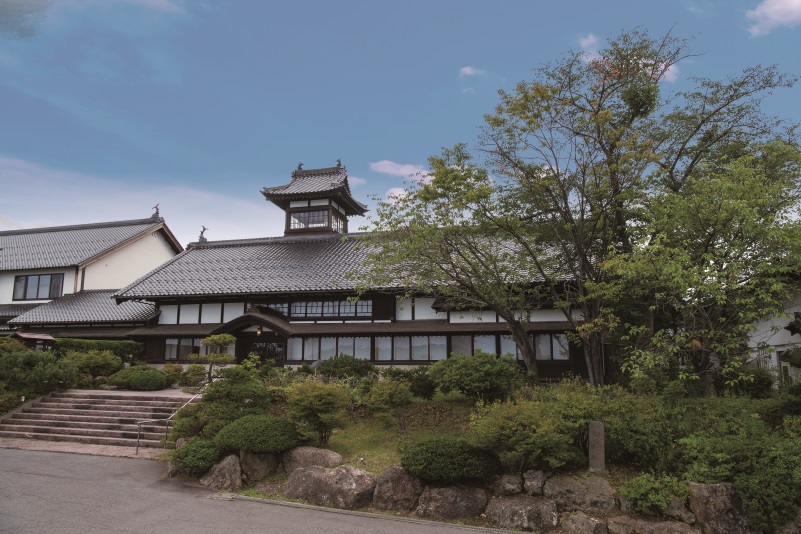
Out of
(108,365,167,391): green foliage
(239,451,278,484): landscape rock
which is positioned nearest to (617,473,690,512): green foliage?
(239,451,278,484): landscape rock

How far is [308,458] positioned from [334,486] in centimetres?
151

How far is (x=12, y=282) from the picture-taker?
3366cm

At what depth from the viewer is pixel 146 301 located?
27.8 m

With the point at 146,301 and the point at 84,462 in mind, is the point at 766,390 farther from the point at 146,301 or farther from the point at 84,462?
the point at 146,301

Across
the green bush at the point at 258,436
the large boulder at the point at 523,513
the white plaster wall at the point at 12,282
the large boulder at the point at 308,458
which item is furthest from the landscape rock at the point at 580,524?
the white plaster wall at the point at 12,282

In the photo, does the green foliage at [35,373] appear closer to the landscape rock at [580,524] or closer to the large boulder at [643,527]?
the landscape rock at [580,524]

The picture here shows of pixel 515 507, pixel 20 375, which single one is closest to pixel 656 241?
pixel 515 507

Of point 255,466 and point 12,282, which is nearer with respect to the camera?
point 255,466

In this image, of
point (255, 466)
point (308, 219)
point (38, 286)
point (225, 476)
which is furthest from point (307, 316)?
point (38, 286)

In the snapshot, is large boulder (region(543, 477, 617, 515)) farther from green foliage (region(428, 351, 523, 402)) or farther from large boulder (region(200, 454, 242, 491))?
large boulder (region(200, 454, 242, 491))

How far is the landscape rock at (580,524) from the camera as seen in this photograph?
31.0 ft

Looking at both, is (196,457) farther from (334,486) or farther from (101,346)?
(101,346)

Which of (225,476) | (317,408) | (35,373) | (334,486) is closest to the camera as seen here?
(334,486)

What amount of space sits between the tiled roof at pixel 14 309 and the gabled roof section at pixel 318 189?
15725 millimetres
